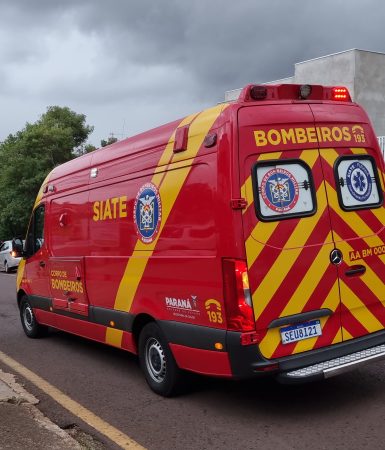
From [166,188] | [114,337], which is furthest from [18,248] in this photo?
[166,188]

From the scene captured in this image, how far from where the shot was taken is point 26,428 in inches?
171

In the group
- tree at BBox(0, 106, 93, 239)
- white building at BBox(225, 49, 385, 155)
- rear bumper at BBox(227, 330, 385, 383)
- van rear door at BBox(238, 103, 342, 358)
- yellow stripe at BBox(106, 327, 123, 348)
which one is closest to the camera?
rear bumper at BBox(227, 330, 385, 383)

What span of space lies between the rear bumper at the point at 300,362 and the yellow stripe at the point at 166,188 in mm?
1353

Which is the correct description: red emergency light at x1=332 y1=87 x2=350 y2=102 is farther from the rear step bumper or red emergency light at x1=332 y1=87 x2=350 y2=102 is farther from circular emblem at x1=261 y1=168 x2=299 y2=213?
the rear step bumper

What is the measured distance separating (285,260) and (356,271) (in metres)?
0.73

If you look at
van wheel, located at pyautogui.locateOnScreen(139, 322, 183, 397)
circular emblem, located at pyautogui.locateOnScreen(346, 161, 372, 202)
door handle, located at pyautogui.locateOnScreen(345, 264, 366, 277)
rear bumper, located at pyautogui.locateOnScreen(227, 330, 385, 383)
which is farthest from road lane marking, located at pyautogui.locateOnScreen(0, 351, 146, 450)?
circular emblem, located at pyautogui.locateOnScreen(346, 161, 372, 202)

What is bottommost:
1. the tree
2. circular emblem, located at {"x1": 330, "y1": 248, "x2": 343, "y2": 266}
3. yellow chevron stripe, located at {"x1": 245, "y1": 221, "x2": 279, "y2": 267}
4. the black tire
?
the black tire

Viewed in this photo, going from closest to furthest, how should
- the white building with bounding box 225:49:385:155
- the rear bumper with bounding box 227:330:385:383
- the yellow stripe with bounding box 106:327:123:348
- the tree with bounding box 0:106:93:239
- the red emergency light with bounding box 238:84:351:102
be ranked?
1. the rear bumper with bounding box 227:330:385:383
2. the red emergency light with bounding box 238:84:351:102
3. the yellow stripe with bounding box 106:327:123:348
4. the white building with bounding box 225:49:385:155
5. the tree with bounding box 0:106:93:239

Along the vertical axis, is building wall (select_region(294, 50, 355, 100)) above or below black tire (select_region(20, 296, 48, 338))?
above

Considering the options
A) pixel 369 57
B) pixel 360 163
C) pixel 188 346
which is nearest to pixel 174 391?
pixel 188 346

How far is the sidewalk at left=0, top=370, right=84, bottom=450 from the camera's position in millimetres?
4027

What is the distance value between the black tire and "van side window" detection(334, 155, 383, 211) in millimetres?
5391

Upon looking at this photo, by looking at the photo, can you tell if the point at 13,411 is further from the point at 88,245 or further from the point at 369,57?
the point at 369,57

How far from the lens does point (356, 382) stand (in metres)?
5.29
